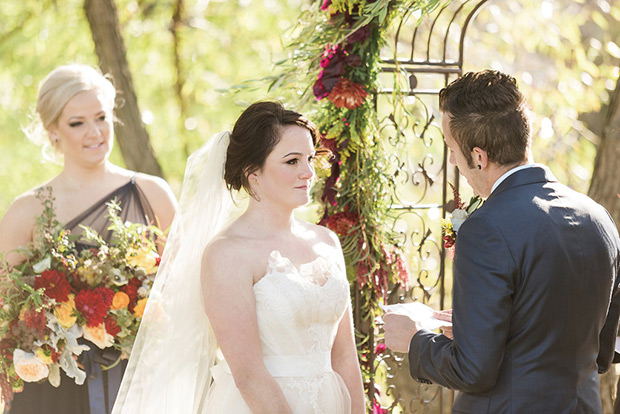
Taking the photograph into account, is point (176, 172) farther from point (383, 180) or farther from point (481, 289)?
point (481, 289)

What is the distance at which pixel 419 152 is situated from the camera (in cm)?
1003

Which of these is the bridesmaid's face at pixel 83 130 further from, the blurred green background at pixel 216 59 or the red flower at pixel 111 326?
the blurred green background at pixel 216 59

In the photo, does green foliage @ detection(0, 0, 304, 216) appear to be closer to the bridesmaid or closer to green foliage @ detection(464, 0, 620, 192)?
green foliage @ detection(464, 0, 620, 192)

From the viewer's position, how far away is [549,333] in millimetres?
2305

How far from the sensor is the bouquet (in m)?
3.51

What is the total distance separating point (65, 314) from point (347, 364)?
134 cm

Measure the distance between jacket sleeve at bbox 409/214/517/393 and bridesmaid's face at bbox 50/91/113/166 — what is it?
2455mm

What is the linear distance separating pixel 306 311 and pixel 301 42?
1.56 m

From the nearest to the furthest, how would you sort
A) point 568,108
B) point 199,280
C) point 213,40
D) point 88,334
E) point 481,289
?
1. point 481,289
2. point 199,280
3. point 88,334
4. point 568,108
5. point 213,40

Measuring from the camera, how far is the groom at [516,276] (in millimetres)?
2264

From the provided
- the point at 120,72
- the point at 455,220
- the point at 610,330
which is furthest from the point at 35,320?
the point at 120,72

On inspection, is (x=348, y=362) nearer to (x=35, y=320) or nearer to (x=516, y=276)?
(x=516, y=276)

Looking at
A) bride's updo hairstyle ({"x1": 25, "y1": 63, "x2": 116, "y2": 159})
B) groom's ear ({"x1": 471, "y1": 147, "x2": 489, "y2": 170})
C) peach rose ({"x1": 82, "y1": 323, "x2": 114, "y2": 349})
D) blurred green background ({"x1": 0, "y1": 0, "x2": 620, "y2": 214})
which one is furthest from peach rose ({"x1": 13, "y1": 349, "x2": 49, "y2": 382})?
blurred green background ({"x1": 0, "y1": 0, "x2": 620, "y2": 214})

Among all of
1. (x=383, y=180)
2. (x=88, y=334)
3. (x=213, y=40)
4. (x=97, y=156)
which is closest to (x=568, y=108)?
(x=213, y=40)
